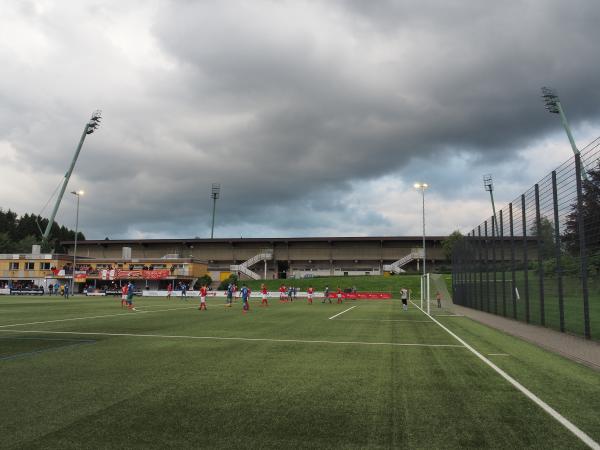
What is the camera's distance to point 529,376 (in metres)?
8.83

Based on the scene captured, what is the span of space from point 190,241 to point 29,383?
309 ft

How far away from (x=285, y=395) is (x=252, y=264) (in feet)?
285

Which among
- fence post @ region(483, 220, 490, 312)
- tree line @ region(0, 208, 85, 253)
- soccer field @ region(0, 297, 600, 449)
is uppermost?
tree line @ region(0, 208, 85, 253)

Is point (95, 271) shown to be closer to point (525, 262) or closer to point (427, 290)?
A: point (427, 290)

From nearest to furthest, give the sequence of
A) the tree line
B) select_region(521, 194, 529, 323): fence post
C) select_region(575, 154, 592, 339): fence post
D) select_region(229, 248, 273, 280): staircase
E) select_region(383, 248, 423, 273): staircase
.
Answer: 1. select_region(575, 154, 592, 339): fence post
2. select_region(521, 194, 529, 323): fence post
3. select_region(383, 248, 423, 273): staircase
4. select_region(229, 248, 273, 280): staircase
5. the tree line

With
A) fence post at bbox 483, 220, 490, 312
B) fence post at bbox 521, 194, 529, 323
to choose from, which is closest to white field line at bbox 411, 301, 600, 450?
fence post at bbox 521, 194, 529, 323

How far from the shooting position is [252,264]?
306ft

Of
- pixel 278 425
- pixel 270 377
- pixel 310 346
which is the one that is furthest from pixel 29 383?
pixel 310 346

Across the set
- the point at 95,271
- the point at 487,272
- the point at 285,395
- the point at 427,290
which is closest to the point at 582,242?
the point at 427,290

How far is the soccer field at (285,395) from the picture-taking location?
5141 millimetres

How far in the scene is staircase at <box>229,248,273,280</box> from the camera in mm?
89062

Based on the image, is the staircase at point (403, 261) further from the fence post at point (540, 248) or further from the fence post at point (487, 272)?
the fence post at point (540, 248)

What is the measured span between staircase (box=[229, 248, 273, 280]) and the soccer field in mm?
76061

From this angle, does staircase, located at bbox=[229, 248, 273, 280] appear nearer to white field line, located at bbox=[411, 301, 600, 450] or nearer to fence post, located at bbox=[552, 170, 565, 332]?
fence post, located at bbox=[552, 170, 565, 332]
